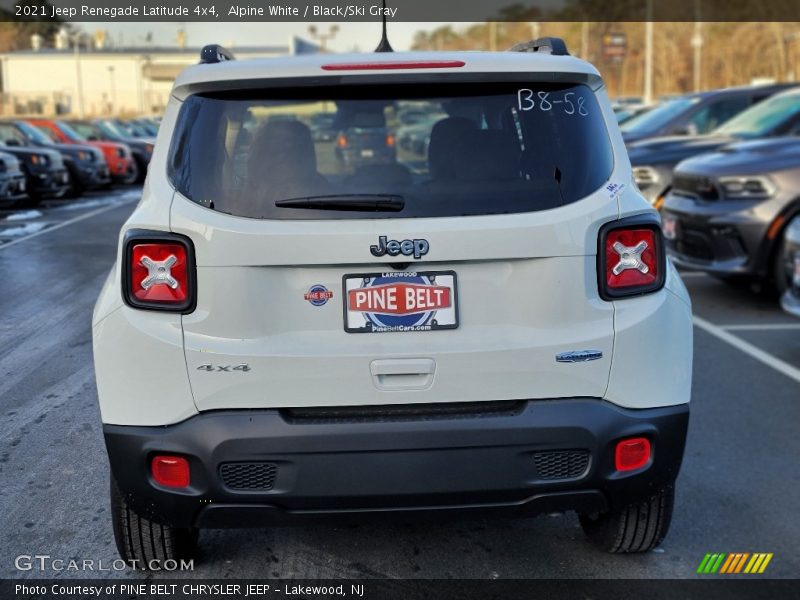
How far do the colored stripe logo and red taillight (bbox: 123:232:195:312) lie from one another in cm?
210

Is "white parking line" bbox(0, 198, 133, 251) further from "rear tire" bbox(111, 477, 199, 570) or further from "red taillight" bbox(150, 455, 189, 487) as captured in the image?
"red taillight" bbox(150, 455, 189, 487)

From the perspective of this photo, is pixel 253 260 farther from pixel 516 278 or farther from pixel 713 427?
pixel 713 427

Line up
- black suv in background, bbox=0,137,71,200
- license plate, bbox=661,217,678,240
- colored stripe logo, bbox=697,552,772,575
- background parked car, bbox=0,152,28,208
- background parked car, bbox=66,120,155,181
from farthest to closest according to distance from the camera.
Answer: background parked car, bbox=66,120,155,181 < black suv in background, bbox=0,137,71,200 < background parked car, bbox=0,152,28,208 < license plate, bbox=661,217,678,240 < colored stripe logo, bbox=697,552,772,575

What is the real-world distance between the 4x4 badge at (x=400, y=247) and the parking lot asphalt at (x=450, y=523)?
800 millimetres

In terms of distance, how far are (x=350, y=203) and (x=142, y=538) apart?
142cm

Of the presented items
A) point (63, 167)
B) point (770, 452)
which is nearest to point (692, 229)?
point (770, 452)

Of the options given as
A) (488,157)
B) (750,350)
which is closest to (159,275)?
(488,157)

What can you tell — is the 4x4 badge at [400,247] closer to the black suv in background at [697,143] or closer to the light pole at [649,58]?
the black suv in background at [697,143]

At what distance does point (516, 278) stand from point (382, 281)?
42cm

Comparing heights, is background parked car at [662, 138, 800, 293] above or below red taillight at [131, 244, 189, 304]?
below

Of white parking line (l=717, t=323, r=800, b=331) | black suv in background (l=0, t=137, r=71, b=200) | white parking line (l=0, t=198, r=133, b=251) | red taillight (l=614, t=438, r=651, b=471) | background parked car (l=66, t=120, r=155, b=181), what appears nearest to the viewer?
red taillight (l=614, t=438, r=651, b=471)

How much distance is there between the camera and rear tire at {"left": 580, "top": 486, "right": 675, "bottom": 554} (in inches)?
139

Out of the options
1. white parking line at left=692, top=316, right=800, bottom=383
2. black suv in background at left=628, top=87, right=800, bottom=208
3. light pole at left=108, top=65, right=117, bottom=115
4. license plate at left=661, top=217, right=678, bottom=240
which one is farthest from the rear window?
light pole at left=108, top=65, right=117, bottom=115

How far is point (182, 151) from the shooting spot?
124 inches
